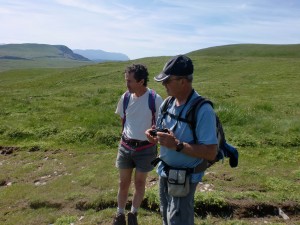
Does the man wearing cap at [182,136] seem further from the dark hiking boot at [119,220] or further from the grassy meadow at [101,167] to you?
the grassy meadow at [101,167]

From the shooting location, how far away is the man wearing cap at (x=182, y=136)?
4.51m

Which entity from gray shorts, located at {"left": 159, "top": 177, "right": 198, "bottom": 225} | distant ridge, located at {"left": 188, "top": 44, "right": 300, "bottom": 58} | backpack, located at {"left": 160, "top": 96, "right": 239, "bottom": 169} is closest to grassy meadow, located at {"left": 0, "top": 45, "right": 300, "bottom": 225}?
gray shorts, located at {"left": 159, "top": 177, "right": 198, "bottom": 225}

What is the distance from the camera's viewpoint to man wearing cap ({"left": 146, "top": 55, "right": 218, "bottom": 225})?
14.8ft

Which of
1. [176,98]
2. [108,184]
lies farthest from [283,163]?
[176,98]

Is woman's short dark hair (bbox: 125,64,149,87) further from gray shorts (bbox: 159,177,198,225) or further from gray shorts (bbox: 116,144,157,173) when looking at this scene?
gray shorts (bbox: 159,177,198,225)

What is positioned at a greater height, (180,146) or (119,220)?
(180,146)

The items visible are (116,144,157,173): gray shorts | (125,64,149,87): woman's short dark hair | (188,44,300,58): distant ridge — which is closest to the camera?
(125,64,149,87): woman's short dark hair

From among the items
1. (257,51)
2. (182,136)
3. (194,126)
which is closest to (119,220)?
(182,136)

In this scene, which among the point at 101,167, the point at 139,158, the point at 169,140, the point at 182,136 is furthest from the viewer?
the point at 101,167

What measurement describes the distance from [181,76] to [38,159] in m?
9.46

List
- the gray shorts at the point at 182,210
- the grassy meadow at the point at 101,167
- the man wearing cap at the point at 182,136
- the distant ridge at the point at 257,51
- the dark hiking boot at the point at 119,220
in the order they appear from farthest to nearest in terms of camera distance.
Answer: the distant ridge at the point at 257,51 < the grassy meadow at the point at 101,167 < the dark hiking boot at the point at 119,220 < the gray shorts at the point at 182,210 < the man wearing cap at the point at 182,136

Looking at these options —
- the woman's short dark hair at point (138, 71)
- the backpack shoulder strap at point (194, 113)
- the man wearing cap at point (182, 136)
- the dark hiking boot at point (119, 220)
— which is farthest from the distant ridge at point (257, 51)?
the backpack shoulder strap at point (194, 113)

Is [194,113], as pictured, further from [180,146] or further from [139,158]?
[139,158]

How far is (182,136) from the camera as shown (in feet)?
15.4
